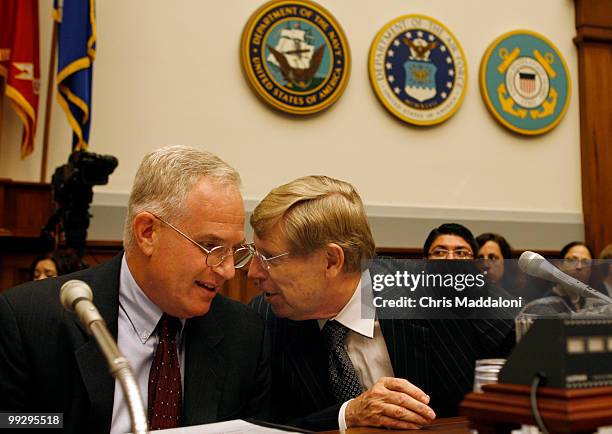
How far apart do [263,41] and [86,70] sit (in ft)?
4.55

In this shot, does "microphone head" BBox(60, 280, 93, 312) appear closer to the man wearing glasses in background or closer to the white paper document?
the white paper document

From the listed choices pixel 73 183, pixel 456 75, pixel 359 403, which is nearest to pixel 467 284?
pixel 359 403

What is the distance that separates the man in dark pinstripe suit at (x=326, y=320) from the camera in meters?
2.06

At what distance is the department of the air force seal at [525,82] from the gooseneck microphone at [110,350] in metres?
5.21

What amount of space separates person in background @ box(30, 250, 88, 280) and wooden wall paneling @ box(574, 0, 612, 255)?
14.0 ft

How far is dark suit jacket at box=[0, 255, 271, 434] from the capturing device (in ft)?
5.72

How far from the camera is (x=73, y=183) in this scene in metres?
3.86

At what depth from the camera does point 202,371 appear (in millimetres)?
1915

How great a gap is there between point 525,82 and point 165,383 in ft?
16.8

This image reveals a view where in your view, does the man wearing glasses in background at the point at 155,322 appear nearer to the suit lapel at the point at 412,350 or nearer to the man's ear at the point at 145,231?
the man's ear at the point at 145,231

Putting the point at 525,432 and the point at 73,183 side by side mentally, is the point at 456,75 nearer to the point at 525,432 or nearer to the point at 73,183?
the point at 73,183

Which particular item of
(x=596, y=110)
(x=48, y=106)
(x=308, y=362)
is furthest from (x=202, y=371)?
(x=596, y=110)

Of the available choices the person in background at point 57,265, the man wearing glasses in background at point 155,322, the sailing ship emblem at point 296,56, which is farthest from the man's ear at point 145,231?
the sailing ship emblem at point 296,56

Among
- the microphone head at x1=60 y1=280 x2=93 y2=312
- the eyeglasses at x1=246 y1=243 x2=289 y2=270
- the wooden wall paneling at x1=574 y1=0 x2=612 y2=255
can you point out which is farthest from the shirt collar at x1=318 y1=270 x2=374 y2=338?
the wooden wall paneling at x1=574 y1=0 x2=612 y2=255
